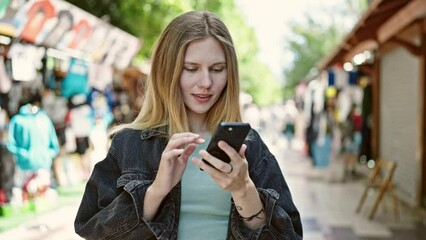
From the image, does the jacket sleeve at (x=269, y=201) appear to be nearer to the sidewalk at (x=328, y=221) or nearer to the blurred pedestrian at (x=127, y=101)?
the sidewalk at (x=328, y=221)

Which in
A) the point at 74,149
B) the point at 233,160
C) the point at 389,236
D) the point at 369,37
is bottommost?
the point at 389,236

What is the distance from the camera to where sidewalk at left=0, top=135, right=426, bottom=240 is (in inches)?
313

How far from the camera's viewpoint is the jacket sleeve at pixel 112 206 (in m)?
1.83

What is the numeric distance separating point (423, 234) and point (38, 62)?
654cm

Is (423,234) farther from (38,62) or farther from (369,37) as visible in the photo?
(38,62)

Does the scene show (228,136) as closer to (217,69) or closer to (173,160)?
(173,160)

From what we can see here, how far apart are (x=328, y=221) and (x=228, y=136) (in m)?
7.88

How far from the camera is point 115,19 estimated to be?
1772 centimetres

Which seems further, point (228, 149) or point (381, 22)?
point (381, 22)

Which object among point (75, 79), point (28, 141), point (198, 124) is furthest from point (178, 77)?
point (75, 79)

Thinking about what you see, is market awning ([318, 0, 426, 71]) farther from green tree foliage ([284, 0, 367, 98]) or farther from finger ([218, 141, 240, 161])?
green tree foliage ([284, 0, 367, 98])

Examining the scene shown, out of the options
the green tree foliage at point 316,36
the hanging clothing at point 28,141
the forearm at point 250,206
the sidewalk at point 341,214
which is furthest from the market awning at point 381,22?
the green tree foliage at point 316,36

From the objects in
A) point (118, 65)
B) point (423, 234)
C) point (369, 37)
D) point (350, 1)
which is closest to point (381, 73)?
point (369, 37)

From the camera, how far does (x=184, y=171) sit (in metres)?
1.94
